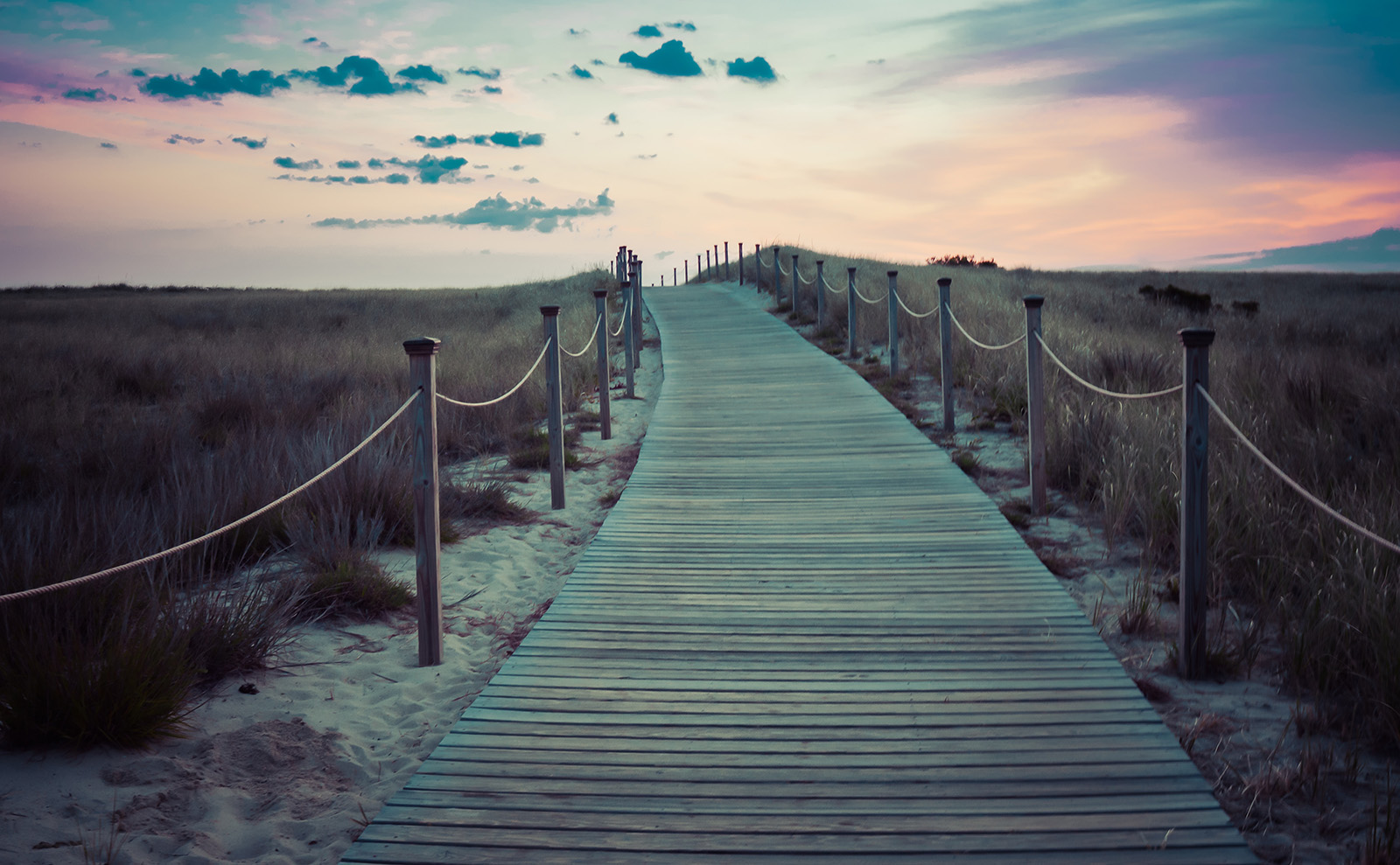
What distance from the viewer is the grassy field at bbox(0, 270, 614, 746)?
3152mm

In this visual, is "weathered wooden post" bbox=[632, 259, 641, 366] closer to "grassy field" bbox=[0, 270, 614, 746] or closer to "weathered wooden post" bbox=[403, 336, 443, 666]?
"grassy field" bbox=[0, 270, 614, 746]

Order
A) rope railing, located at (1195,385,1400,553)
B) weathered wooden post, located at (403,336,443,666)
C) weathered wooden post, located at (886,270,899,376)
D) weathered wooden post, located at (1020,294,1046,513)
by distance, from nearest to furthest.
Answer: rope railing, located at (1195,385,1400,553), weathered wooden post, located at (403,336,443,666), weathered wooden post, located at (1020,294,1046,513), weathered wooden post, located at (886,270,899,376)

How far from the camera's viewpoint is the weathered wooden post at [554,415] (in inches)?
273

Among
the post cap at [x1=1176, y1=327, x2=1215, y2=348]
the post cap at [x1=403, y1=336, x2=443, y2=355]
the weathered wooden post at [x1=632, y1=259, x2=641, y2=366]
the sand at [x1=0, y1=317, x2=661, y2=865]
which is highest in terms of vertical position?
the weathered wooden post at [x1=632, y1=259, x2=641, y2=366]

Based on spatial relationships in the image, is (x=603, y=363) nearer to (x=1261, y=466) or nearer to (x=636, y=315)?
(x=636, y=315)

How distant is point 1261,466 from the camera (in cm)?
578

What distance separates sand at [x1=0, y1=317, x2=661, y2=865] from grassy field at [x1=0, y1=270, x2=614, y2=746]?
0.16m

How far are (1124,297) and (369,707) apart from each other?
2345 centimetres

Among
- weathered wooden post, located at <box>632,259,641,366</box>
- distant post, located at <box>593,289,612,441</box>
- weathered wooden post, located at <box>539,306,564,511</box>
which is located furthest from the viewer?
weathered wooden post, located at <box>632,259,641,366</box>

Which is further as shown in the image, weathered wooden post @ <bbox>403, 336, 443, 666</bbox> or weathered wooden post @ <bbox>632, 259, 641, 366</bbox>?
weathered wooden post @ <bbox>632, 259, 641, 366</bbox>

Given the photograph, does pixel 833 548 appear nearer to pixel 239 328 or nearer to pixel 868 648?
pixel 868 648

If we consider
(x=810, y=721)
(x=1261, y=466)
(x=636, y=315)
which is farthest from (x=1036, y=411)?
(x=636, y=315)

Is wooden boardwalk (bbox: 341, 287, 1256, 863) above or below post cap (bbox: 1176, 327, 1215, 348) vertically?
below

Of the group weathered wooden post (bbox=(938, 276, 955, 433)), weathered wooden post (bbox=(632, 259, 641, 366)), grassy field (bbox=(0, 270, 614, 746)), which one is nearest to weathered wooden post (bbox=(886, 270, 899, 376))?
weathered wooden post (bbox=(938, 276, 955, 433))
